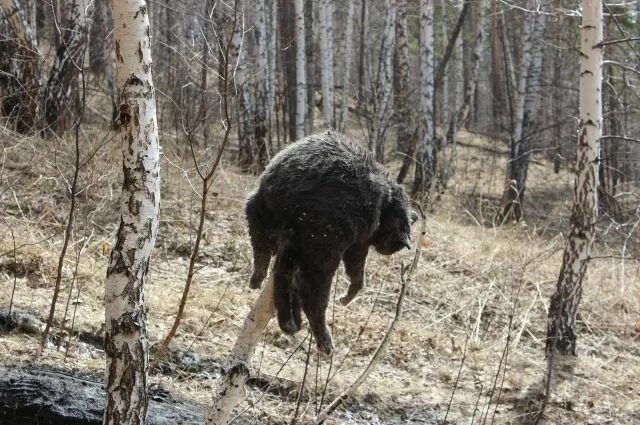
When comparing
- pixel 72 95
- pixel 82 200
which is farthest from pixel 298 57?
pixel 82 200

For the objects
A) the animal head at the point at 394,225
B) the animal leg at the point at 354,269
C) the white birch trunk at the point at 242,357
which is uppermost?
the animal head at the point at 394,225

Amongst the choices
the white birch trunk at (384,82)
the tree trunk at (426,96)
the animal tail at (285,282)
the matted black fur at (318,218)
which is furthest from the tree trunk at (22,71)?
the tree trunk at (426,96)

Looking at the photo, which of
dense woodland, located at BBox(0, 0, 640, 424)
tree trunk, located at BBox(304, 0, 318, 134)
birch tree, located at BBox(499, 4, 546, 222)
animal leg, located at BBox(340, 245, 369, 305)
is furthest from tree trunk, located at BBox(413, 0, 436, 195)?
Result: animal leg, located at BBox(340, 245, 369, 305)

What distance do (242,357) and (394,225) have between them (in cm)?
100

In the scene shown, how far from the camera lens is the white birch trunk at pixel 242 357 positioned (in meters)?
3.52

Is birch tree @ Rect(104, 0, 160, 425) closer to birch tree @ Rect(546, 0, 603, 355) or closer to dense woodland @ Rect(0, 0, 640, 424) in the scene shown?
dense woodland @ Rect(0, 0, 640, 424)

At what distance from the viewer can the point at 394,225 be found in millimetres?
3674

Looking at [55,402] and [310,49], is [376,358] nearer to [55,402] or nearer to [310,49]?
[55,402]

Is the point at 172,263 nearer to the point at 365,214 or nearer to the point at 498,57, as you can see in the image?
the point at 365,214

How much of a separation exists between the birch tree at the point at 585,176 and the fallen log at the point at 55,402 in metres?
3.36

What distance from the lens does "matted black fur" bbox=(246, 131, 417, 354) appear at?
11.1 ft

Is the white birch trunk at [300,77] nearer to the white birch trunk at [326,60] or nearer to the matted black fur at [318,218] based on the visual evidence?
the white birch trunk at [326,60]

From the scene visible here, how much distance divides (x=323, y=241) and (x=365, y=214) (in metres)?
0.26

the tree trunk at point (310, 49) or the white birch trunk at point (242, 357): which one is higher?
the tree trunk at point (310, 49)
